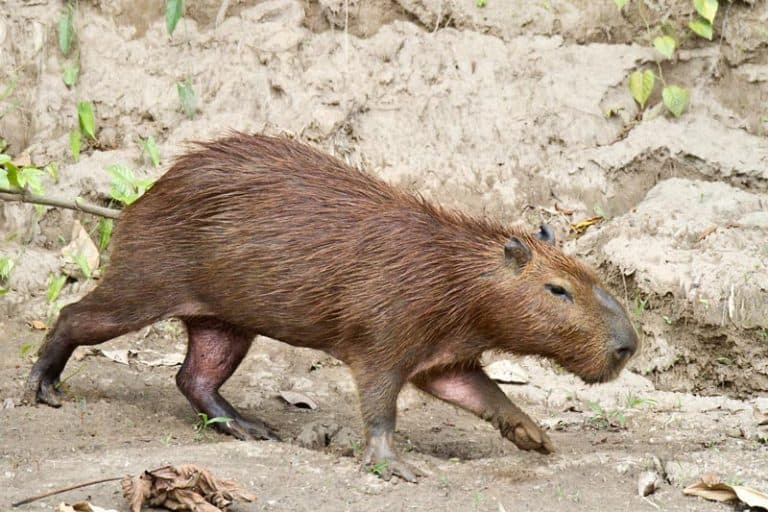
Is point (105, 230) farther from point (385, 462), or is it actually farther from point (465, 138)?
point (385, 462)

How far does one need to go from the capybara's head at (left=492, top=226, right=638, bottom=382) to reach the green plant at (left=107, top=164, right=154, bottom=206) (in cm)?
294

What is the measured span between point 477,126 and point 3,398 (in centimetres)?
371

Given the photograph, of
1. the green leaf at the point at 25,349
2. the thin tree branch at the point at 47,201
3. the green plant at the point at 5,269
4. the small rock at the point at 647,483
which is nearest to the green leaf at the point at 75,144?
the green plant at the point at 5,269

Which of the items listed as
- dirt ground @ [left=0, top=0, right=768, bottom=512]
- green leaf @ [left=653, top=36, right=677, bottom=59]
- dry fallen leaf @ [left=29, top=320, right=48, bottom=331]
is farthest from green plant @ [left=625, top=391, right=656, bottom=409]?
dry fallen leaf @ [left=29, top=320, right=48, bottom=331]

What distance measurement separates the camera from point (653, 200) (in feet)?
26.5

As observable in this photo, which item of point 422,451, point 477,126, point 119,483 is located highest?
point 477,126

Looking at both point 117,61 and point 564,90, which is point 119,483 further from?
point 564,90

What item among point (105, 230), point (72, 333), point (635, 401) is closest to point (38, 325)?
point (105, 230)

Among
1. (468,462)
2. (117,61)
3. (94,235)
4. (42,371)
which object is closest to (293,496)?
(468,462)

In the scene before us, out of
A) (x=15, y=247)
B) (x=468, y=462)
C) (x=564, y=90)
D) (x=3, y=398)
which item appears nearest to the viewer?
(x=468, y=462)

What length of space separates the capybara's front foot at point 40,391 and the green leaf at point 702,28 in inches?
192

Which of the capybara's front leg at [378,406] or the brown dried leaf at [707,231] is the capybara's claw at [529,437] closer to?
the capybara's front leg at [378,406]

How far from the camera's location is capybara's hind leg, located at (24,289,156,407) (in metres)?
6.22

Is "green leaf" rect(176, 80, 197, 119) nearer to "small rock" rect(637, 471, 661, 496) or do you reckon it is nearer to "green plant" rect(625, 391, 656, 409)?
"green plant" rect(625, 391, 656, 409)
